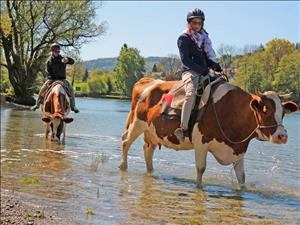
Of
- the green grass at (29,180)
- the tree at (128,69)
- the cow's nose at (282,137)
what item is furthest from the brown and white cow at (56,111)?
the tree at (128,69)

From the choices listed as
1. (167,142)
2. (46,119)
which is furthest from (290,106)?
(46,119)

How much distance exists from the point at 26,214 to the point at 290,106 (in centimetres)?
409

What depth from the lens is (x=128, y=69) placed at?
1687 inches

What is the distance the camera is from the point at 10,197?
275 inches

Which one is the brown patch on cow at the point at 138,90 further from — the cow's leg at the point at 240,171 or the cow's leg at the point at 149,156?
the cow's leg at the point at 240,171

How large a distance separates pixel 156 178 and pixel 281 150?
6.04 meters

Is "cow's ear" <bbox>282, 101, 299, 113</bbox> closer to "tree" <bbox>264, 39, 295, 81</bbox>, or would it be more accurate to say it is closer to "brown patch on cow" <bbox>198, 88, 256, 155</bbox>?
"brown patch on cow" <bbox>198, 88, 256, 155</bbox>

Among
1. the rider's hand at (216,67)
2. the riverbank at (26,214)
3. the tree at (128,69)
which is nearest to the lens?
the riverbank at (26,214)

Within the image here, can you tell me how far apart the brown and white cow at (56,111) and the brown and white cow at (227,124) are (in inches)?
169

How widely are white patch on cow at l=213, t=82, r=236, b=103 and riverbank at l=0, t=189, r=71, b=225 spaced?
3.34 m

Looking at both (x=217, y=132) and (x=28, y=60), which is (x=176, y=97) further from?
(x=28, y=60)

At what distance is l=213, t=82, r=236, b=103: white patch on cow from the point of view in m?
8.51

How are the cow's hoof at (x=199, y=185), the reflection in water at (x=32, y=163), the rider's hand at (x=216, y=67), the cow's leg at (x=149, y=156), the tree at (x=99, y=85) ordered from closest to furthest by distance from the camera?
the reflection in water at (x=32, y=163), the cow's hoof at (x=199, y=185), the rider's hand at (x=216, y=67), the cow's leg at (x=149, y=156), the tree at (x=99, y=85)

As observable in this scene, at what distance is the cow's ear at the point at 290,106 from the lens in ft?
25.3
